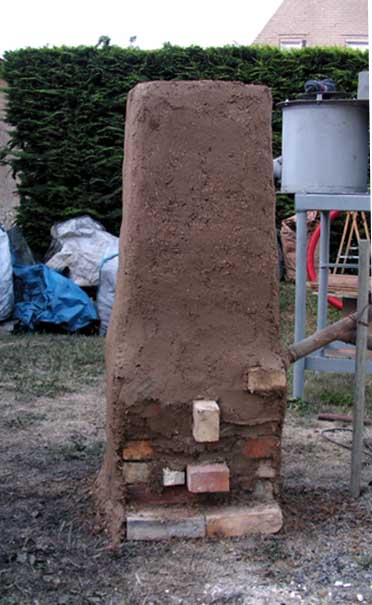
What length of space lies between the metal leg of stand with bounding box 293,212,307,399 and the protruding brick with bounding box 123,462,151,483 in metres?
2.44

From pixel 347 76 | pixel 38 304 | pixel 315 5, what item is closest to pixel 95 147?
pixel 38 304

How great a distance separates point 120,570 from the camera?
9.14 ft

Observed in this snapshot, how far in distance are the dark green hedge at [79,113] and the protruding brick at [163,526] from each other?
6383 millimetres

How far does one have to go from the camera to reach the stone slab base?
2.97m

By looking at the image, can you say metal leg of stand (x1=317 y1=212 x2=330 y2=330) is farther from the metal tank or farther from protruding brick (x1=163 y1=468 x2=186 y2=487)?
protruding brick (x1=163 y1=468 x2=186 y2=487)

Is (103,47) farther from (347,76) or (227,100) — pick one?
(227,100)

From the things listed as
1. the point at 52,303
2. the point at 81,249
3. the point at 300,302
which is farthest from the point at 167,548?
the point at 81,249

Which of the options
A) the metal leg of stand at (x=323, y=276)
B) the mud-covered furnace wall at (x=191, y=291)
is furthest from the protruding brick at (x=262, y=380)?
the metal leg of stand at (x=323, y=276)

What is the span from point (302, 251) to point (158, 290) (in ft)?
8.62

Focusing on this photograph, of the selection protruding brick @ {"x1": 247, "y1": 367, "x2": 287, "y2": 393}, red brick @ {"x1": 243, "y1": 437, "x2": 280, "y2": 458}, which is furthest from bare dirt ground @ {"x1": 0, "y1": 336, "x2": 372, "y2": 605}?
protruding brick @ {"x1": 247, "y1": 367, "x2": 287, "y2": 393}

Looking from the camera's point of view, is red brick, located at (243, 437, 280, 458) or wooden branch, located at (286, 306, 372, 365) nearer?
red brick, located at (243, 437, 280, 458)

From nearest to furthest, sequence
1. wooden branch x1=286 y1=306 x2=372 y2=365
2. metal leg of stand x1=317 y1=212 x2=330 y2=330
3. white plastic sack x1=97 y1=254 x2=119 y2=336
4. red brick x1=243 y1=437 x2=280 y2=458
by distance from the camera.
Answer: red brick x1=243 y1=437 x2=280 y2=458 → wooden branch x1=286 y1=306 x2=372 y2=365 → metal leg of stand x1=317 y1=212 x2=330 y2=330 → white plastic sack x1=97 y1=254 x2=119 y2=336

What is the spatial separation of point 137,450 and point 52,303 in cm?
477

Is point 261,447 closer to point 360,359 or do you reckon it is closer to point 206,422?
point 206,422
